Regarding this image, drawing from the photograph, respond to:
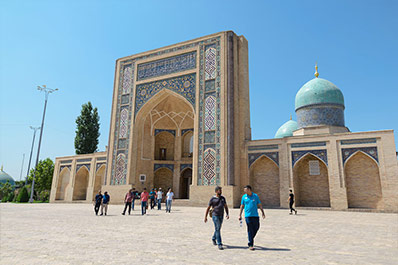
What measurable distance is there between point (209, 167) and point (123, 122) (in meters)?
7.47

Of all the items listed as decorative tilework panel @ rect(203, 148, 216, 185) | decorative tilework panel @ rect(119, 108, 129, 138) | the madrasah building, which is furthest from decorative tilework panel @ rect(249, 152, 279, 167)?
decorative tilework panel @ rect(119, 108, 129, 138)

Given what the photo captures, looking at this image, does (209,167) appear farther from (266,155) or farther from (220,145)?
(266,155)

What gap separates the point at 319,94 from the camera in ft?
65.3

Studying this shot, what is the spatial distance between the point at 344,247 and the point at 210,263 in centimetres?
239

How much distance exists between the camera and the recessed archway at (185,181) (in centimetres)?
2191

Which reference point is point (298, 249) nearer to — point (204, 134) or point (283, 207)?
point (283, 207)

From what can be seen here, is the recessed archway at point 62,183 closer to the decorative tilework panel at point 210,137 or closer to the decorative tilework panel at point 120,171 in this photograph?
the decorative tilework panel at point 120,171

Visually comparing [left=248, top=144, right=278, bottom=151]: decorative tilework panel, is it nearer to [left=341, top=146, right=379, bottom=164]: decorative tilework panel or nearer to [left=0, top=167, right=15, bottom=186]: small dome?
[left=341, top=146, right=379, bottom=164]: decorative tilework panel

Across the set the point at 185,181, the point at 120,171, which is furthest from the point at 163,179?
the point at 120,171

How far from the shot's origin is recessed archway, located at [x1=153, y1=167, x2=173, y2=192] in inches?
866

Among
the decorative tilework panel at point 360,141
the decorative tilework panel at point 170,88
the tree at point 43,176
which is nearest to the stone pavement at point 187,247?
the decorative tilework panel at point 360,141

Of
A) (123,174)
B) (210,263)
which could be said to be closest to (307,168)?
(123,174)

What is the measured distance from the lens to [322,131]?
62.6 feet

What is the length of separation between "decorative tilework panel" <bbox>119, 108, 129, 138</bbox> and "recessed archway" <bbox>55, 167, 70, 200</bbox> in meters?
7.77
